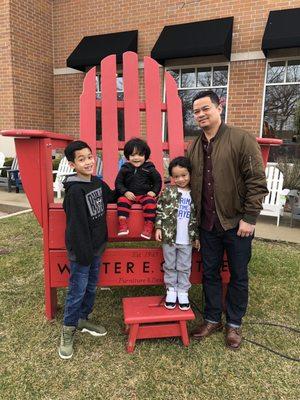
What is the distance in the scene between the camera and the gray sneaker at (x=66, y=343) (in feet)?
7.99

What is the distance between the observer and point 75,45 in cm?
959

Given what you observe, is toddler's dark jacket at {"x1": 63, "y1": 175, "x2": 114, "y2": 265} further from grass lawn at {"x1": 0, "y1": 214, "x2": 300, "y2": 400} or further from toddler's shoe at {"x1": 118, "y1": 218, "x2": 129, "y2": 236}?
grass lawn at {"x1": 0, "y1": 214, "x2": 300, "y2": 400}

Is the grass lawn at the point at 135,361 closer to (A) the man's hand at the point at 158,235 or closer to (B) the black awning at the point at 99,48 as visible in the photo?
(A) the man's hand at the point at 158,235

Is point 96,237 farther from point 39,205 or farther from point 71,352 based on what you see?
point 71,352

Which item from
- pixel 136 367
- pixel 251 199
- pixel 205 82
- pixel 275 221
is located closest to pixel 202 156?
pixel 251 199

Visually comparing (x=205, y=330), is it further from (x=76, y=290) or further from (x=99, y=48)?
(x=99, y=48)

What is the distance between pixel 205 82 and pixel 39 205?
6.62 meters

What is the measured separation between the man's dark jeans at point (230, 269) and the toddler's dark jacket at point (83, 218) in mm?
776

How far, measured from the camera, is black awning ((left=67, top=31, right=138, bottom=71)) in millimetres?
8508

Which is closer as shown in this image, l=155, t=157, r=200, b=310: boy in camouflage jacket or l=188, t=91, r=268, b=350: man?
l=188, t=91, r=268, b=350: man

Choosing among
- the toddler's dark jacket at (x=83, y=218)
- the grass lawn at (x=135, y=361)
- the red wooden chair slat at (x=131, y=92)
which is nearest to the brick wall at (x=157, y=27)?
the red wooden chair slat at (x=131, y=92)

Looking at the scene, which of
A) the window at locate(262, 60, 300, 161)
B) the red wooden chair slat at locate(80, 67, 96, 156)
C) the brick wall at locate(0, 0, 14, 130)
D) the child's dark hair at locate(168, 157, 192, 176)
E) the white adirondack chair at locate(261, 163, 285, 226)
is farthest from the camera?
the brick wall at locate(0, 0, 14, 130)

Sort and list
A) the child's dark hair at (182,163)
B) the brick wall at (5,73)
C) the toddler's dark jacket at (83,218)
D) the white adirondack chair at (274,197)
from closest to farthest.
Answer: the toddler's dark jacket at (83,218), the child's dark hair at (182,163), the white adirondack chair at (274,197), the brick wall at (5,73)

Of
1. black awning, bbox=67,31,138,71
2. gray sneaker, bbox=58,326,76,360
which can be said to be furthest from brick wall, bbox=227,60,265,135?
gray sneaker, bbox=58,326,76,360
